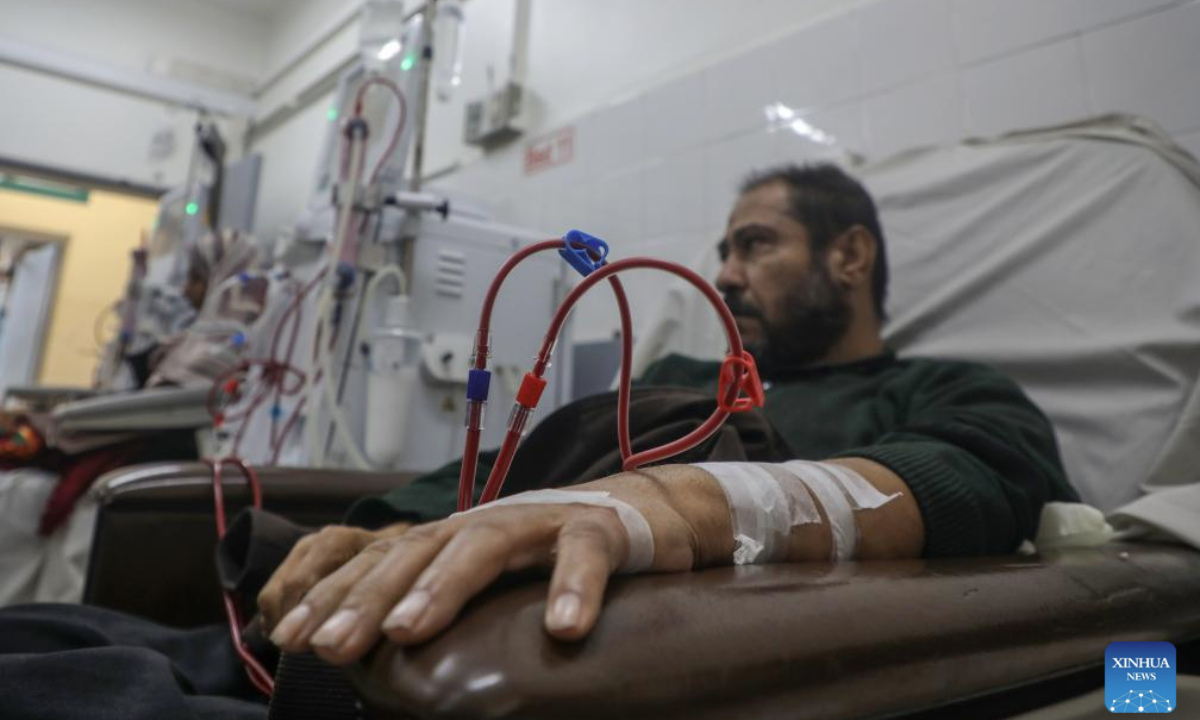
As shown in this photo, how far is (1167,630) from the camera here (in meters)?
0.47

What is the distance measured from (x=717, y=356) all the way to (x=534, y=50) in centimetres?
127

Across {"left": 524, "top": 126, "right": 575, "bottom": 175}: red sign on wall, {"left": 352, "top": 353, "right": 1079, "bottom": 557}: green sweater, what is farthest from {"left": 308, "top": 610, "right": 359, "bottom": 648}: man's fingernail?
{"left": 524, "top": 126, "right": 575, "bottom": 175}: red sign on wall

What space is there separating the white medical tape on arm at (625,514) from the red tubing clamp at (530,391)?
68 millimetres

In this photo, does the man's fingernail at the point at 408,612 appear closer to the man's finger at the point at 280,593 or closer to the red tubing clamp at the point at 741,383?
the red tubing clamp at the point at 741,383

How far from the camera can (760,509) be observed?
17.6 inches

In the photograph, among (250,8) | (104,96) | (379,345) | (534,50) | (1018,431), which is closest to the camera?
(1018,431)

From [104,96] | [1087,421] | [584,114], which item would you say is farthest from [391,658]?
[104,96]

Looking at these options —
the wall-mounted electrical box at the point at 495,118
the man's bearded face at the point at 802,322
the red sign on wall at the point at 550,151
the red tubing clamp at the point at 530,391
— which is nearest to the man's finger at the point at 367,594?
the red tubing clamp at the point at 530,391

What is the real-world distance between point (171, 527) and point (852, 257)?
100cm

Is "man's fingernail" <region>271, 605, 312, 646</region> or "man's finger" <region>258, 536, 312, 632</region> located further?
"man's finger" <region>258, 536, 312, 632</region>

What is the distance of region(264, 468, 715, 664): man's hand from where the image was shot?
268mm

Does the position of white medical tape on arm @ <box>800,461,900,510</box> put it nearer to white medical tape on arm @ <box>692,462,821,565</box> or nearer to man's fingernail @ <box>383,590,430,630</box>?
white medical tape on arm @ <box>692,462,821,565</box>

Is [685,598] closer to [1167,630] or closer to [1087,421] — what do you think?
[1167,630]

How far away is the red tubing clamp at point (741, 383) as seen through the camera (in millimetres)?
430
